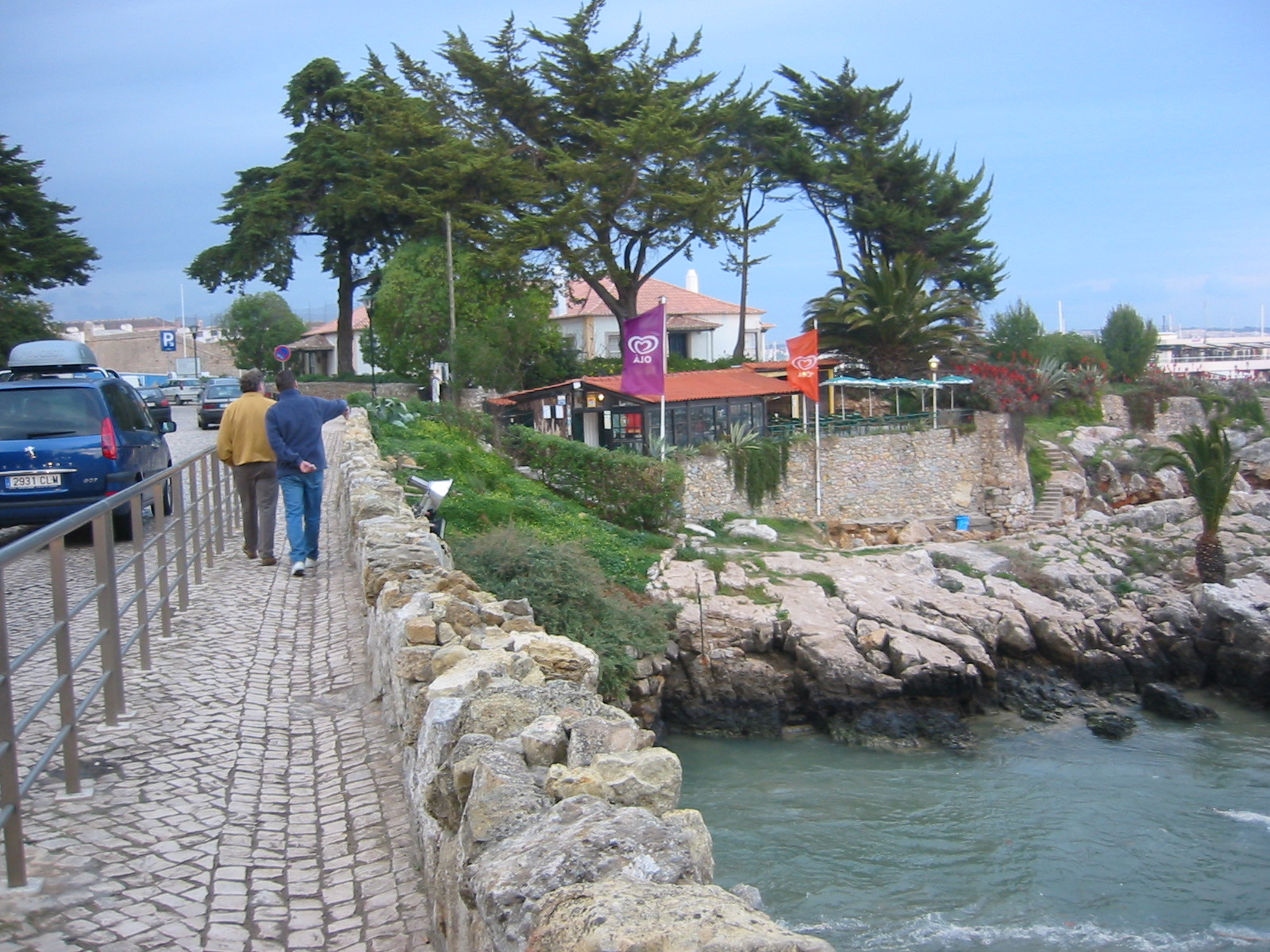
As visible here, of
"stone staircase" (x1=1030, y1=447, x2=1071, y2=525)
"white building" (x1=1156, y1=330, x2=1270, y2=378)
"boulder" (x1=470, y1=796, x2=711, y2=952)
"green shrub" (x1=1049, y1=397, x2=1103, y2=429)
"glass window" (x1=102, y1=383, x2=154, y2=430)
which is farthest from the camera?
"white building" (x1=1156, y1=330, x2=1270, y2=378)

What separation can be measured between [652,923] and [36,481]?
9900 millimetres

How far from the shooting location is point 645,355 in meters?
27.9

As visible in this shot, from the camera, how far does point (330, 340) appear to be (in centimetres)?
7000

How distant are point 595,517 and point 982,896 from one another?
12.1 m

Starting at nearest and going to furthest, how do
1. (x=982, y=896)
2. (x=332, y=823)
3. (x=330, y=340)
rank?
(x=332, y=823)
(x=982, y=896)
(x=330, y=340)

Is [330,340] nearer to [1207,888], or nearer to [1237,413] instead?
[1237,413]

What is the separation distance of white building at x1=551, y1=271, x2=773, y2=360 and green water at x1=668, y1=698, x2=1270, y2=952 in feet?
104

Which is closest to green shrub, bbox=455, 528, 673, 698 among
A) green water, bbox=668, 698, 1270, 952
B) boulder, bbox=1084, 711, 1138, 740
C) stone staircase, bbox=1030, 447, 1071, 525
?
green water, bbox=668, 698, 1270, 952

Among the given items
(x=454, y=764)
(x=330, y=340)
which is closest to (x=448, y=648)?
(x=454, y=764)

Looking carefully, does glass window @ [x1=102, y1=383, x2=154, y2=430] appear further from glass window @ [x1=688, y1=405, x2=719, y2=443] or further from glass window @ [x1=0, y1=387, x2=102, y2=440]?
glass window @ [x1=688, y1=405, x2=719, y2=443]

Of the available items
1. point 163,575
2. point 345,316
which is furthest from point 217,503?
point 345,316

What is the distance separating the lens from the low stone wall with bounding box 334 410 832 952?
242 cm

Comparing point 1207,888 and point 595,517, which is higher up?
point 595,517

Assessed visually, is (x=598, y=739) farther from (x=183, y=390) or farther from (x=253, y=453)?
(x=183, y=390)
